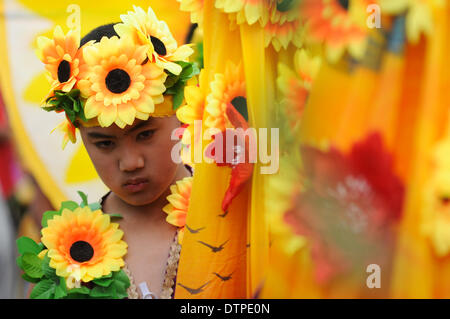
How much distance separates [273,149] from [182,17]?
50 cm

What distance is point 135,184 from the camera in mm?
1290

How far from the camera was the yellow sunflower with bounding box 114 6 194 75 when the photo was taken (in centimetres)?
124

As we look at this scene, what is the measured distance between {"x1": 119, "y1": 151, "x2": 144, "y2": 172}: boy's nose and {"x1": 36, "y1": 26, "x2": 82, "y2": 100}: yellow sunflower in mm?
190

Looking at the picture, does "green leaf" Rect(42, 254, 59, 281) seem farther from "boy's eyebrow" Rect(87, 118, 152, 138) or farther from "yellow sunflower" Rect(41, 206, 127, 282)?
"boy's eyebrow" Rect(87, 118, 152, 138)

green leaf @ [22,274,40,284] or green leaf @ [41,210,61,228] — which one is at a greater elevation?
green leaf @ [41,210,61,228]

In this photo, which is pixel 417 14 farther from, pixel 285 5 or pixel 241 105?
pixel 241 105

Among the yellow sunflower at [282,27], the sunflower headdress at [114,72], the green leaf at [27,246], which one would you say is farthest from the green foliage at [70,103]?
the yellow sunflower at [282,27]

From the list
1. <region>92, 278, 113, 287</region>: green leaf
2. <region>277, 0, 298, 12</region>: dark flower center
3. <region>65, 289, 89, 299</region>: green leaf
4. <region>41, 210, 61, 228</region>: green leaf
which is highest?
<region>277, 0, 298, 12</region>: dark flower center

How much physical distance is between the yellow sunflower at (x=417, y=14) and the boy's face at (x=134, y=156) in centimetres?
61

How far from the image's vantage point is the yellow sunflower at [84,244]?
1.27 metres

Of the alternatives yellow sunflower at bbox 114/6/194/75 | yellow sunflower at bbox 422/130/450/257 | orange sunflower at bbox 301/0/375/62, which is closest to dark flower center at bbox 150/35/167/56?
yellow sunflower at bbox 114/6/194/75

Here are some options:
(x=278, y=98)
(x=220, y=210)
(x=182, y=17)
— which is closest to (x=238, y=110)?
(x=278, y=98)

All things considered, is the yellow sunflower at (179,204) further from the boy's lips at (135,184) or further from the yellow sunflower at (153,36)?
the yellow sunflower at (153,36)
